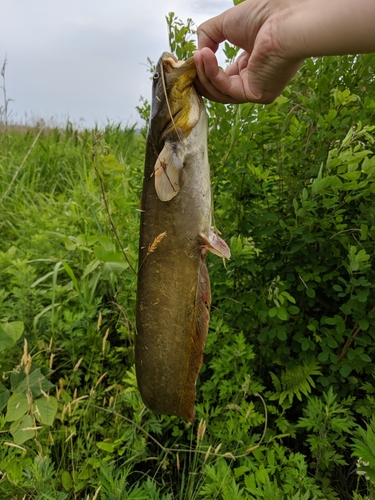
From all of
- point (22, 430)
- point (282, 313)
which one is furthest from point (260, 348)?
point (22, 430)

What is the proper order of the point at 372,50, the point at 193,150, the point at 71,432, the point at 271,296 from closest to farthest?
the point at 372,50, the point at 193,150, the point at 271,296, the point at 71,432

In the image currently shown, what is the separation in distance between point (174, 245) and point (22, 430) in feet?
3.86

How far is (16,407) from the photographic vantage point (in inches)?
81.5

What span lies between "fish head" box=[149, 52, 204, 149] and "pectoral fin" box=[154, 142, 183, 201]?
0.06m

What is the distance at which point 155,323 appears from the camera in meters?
1.72

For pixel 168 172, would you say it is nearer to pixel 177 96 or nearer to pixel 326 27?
pixel 177 96

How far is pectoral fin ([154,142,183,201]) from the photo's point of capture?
1.48 metres

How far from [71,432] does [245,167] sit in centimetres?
156

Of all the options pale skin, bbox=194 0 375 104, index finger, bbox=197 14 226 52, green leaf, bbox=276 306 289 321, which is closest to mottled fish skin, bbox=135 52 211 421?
pale skin, bbox=194 0 375 104

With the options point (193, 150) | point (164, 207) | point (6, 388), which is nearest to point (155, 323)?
point (164, 207)

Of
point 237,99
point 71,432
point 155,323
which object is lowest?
point 71,432

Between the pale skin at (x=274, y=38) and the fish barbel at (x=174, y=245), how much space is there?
0.15m

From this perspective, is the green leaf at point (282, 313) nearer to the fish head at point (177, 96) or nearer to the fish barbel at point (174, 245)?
the fish barbel at point (174, 245)

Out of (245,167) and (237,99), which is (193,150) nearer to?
(237,99)
